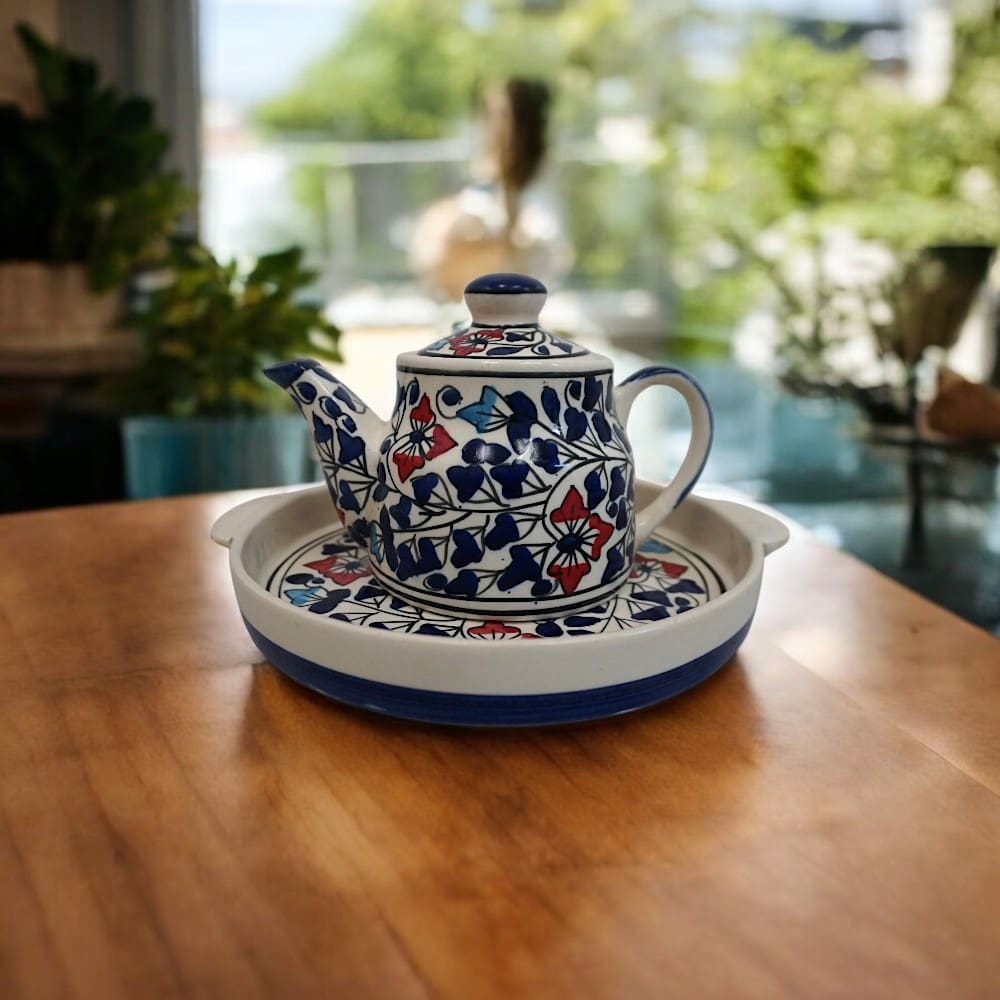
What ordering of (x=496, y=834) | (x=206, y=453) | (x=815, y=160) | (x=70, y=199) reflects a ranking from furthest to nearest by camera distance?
(x=815, y=160), (x=70, y=199), (x=206, y=453), (x=496, y=834)

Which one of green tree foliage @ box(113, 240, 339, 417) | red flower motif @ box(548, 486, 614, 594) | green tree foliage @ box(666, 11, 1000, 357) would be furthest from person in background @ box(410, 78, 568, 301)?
red flower motif @ box(548, 486, 614, 594)

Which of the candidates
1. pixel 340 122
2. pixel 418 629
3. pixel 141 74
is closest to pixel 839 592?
pixel 418 629

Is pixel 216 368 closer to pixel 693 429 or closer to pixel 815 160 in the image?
pixel 693 429

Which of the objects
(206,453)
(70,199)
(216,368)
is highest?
(70,199)

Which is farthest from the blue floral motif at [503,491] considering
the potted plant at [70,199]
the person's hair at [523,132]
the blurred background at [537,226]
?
the person's hair at [523,132]

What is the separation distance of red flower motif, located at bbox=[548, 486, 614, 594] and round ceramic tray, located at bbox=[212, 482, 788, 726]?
0.07 ft

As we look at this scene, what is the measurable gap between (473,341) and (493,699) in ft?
0.60

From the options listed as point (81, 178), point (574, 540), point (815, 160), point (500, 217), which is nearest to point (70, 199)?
point (81, 178)

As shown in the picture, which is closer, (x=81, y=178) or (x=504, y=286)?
(x=504, y=286)

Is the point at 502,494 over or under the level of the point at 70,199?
under

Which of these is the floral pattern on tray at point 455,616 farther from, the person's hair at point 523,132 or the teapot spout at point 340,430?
the person's hair at point 523,132

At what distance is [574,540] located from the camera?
0.48m

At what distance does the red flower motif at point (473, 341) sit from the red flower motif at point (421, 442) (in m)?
0.03

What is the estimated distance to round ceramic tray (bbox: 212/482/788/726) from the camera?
41cm
